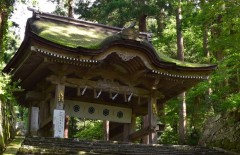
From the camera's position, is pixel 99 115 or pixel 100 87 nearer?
pixel 100 87

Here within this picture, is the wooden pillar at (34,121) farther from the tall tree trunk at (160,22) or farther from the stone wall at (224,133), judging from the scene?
the tall tree trunk at (160,22)

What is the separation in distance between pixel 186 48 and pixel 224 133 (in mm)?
10925

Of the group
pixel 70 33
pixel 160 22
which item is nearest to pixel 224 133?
pixel 70 33

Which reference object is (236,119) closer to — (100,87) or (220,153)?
(220,153)

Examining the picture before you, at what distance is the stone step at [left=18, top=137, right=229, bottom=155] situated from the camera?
26.0ft

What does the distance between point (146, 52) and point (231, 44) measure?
2.77m

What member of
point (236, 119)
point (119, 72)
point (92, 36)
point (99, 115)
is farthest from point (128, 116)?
point (236, 119)

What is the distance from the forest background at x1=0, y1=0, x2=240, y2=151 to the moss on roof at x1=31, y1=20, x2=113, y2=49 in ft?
4.08

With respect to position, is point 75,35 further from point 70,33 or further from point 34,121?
point 34,121

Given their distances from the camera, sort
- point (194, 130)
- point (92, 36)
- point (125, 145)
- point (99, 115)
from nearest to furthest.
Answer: point (125, 145) < point (99, 115) < point (92, 36) < point (194, 130)

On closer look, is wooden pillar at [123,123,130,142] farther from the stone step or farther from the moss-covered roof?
the stone step

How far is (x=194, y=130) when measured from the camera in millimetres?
16438

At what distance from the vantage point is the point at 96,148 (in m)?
9.02

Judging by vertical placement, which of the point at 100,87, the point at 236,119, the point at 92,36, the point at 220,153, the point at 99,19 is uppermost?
the point at 99,19
